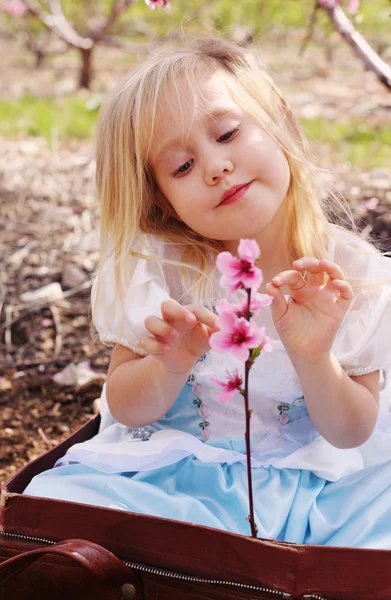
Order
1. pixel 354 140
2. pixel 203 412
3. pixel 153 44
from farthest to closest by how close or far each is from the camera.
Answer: pixel 153 44 → pixel 354 140 → pixel 203 412

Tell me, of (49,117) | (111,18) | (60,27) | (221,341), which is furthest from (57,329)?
(60,27)

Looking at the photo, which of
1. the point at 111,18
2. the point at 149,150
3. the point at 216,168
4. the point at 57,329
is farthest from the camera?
the point at 111,18

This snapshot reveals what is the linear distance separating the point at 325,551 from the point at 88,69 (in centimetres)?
653

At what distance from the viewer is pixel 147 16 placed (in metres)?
10.6

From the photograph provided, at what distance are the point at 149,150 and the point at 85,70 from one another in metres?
5.85

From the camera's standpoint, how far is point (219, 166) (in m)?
1.53

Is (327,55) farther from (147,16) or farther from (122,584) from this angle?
(122,584)

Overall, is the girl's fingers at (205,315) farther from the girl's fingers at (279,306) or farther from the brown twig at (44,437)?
the brown twig at (44,437)

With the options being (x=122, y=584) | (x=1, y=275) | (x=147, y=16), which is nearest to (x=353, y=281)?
(x=122, y=584)

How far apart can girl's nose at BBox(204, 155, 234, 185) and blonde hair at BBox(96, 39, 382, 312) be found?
→ 0.50ft

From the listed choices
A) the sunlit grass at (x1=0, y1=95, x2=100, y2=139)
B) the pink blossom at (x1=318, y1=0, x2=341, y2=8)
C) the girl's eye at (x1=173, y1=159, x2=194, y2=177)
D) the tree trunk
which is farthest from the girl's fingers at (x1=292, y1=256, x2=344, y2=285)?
the tree trunk

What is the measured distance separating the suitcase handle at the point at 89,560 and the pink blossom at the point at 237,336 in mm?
467

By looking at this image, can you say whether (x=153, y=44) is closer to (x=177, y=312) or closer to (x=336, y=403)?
(x=336, y=403)

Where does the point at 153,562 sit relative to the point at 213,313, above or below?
below
